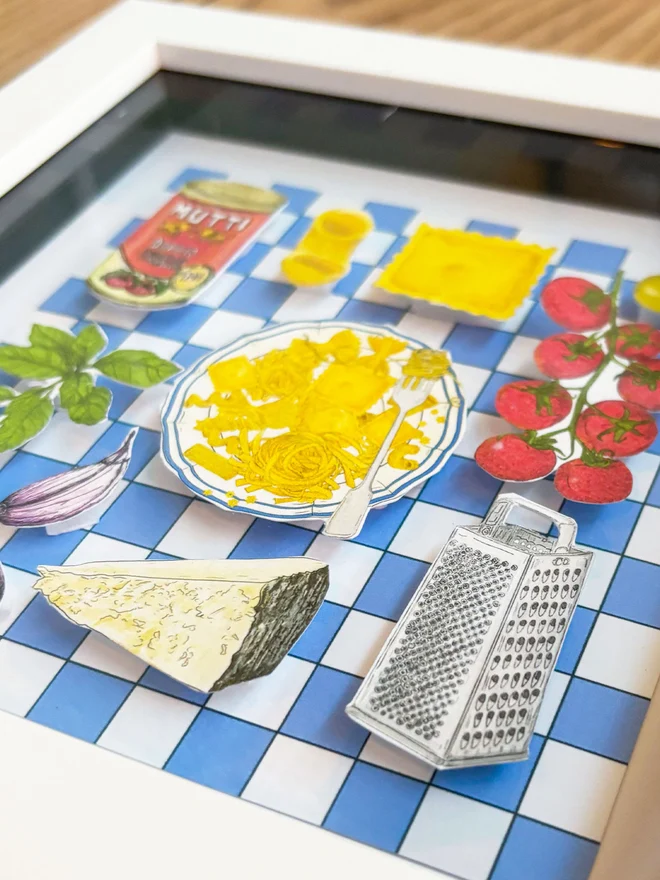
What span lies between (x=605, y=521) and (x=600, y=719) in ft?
0.50

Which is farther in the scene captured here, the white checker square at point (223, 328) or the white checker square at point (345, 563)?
the white checker square at point (223, 328)

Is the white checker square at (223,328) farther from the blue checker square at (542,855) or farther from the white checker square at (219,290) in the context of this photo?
the blue checker square at (542,855)

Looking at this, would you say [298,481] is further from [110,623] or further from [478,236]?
[478,236]

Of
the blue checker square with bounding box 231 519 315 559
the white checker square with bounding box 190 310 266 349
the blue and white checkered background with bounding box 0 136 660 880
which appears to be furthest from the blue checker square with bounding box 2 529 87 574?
the white checker square with bounding box 190 310 266 349

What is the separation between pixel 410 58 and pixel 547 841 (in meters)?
0.73

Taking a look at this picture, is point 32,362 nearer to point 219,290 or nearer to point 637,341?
point 219,290

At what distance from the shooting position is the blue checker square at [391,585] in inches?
25.4

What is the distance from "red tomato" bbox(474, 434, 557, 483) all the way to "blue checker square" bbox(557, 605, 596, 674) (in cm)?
11

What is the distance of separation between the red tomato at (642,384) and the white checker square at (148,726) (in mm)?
391

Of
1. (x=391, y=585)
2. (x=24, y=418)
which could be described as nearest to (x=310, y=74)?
(x=24, y=418)

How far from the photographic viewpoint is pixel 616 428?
76 cm

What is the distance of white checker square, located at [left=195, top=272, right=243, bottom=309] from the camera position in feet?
2.96

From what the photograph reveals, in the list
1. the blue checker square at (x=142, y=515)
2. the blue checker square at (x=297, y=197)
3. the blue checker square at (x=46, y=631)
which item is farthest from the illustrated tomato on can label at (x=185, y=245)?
the blue checker square at (x=46, y=631)

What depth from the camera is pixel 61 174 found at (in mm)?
964
